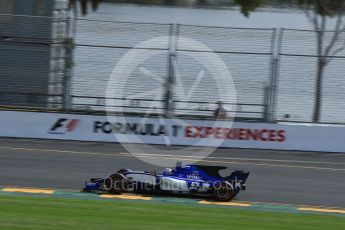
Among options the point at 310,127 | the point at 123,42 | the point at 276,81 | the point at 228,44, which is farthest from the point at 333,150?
the point at 123,42

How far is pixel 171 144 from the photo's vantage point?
22.6m

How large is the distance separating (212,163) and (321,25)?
45.7 ft

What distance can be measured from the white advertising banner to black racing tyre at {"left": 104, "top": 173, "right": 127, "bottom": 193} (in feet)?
31.9

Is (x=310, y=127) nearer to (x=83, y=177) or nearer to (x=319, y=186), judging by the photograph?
(x=319, y=186)

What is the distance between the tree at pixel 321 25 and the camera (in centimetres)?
2338

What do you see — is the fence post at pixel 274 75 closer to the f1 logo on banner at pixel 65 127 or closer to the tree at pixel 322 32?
the tree at pixel 322 32

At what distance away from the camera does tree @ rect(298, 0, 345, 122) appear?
76.6ft

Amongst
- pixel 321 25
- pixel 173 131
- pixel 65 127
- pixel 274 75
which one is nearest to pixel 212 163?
pixel 173 131

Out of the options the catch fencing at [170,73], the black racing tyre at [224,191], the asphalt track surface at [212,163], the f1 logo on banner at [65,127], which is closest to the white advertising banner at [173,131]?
the f1 logo on banner at [65,127]

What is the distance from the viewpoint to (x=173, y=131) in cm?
2280

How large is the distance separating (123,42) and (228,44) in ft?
10.9

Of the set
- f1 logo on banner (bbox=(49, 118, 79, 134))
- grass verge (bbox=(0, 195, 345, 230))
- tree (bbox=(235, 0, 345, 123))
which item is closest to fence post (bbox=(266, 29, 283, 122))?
tree (bbox=(235, 0, 345, 123))

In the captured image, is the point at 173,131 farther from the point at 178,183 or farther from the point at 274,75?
the point at 178,183

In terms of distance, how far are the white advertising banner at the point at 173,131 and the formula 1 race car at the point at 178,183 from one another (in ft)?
31.0
